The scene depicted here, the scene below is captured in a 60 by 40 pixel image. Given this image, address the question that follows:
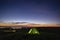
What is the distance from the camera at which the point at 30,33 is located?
6.47ft

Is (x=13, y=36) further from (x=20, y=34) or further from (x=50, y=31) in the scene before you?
(x=50, y=31)

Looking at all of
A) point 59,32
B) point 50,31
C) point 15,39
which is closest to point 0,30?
point 15,39

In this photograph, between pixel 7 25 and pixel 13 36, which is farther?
pixel 13 36

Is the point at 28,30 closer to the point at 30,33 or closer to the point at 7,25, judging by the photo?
the point at 30,33

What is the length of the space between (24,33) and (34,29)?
0.15m

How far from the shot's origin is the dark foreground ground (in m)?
1.92

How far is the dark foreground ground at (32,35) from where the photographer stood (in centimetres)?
192

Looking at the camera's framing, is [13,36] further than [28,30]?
Yes

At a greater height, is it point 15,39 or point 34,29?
point 34,29

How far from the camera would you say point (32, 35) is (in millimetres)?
2000

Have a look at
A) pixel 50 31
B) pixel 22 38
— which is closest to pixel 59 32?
pixel 50 31

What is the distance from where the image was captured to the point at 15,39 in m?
2.01

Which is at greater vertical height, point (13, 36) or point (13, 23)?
point (13, 23)

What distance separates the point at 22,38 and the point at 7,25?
0.31 metres
